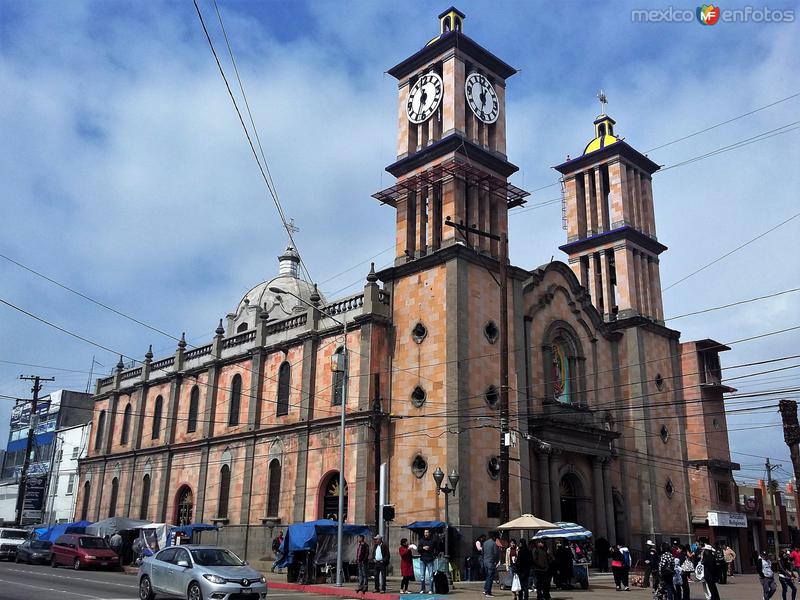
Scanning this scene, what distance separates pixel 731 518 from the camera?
1681 inches

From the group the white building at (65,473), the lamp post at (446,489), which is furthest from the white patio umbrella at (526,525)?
the white building at (65,473)

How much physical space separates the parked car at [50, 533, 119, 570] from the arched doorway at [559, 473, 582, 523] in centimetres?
2082

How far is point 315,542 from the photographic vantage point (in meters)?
27.5

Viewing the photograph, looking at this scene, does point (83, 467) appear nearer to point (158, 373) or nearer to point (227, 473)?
point (158, 373)

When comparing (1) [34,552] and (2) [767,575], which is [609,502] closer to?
(2) [767,575]

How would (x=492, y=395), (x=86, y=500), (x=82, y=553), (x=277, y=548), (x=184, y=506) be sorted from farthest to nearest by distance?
(x=86, y=500), (x=184, y=506), (x=82, y=553), (x=492, y=395), (x=277, y=548)

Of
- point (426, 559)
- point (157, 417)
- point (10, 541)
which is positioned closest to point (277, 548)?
point (426, 559)

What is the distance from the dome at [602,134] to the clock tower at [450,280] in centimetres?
1029

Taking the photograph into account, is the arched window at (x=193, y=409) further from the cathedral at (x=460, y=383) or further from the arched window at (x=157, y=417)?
the arched window at (x=157, y=417)

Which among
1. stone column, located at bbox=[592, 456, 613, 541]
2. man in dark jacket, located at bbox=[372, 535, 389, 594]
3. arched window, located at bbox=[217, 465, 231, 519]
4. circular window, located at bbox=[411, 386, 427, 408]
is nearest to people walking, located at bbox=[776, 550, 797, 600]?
man in dark jacket, located at bbox=[372, 535, 389, 594]

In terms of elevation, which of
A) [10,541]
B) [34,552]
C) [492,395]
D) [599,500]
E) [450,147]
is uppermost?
[450,147]

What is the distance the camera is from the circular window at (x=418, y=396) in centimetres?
3244

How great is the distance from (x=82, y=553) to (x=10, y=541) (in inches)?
359

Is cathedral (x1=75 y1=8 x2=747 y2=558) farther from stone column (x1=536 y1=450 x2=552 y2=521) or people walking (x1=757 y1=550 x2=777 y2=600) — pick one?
people walking (x1=757 y1=550 x2=777 y2=600)
